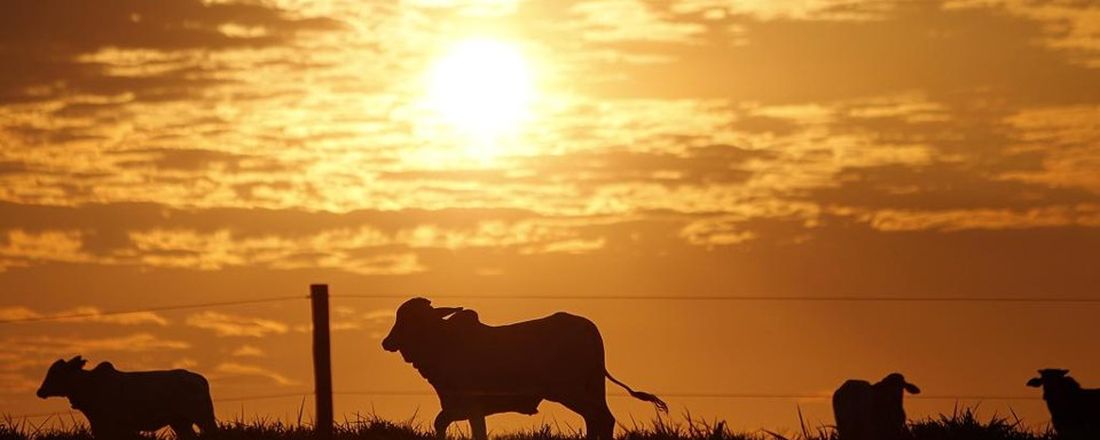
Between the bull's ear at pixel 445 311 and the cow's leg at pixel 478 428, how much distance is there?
5.38 feet

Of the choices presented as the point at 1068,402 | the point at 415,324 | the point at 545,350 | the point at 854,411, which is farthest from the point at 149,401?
the point at 1068,402

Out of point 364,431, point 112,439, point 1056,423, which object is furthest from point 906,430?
point 112,439

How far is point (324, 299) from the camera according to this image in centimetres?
2005

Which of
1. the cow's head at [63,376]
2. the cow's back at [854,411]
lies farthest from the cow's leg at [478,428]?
the cow's head at [63,376]

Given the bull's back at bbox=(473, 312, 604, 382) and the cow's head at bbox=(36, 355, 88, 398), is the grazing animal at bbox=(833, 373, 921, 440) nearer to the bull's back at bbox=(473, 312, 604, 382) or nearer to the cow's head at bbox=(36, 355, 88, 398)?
the bull's back at bbox=(473, 312, 604, 382)

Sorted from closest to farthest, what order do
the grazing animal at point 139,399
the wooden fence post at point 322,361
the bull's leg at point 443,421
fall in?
the wooden fence post at point 322,361
the bull's leg at point 443,421
the grazing animal at point 139,399

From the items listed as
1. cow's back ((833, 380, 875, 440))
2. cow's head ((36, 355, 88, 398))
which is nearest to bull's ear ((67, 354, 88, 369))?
cow's head ((36, 355, 88, 398))

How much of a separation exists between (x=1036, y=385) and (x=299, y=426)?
953 centimetres

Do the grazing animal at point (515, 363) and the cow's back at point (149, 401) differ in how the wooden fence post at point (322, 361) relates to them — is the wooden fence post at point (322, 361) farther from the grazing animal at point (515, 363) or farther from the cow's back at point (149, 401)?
the cow's back at point (149, 401)

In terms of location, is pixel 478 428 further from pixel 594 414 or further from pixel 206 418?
pixel 206 418

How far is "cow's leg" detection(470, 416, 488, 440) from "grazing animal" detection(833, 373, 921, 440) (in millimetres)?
4313

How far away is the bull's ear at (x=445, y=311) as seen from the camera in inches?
905

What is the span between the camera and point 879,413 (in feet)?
67.1

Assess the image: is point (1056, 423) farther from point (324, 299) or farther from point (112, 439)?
point (112, 439)
